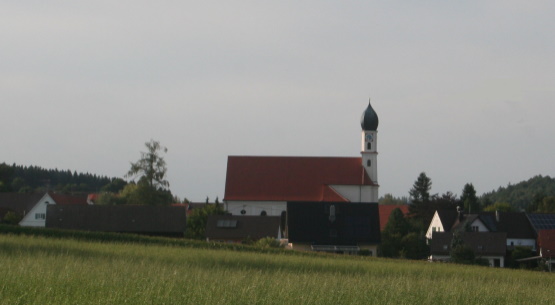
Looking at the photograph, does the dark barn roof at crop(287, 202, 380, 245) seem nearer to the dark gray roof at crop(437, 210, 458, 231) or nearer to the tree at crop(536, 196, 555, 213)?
the dark gray roof at crop(437, 210, 458, 231)

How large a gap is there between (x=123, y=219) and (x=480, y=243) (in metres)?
27.0

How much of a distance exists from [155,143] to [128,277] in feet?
224

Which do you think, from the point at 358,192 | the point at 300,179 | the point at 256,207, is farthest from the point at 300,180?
the point at 358,192

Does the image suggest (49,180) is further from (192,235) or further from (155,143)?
(192,235)

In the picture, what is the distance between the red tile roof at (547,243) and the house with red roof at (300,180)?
24.9 metres

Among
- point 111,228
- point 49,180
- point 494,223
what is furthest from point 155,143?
point 49,180

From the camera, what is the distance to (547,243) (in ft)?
207

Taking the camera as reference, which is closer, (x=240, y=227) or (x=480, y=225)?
(x=240, y=227)

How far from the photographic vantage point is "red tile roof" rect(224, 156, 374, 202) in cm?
8750

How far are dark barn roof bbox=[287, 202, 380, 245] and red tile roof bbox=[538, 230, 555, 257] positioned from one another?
11.8 meters

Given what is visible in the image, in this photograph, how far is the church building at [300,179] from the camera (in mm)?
87125

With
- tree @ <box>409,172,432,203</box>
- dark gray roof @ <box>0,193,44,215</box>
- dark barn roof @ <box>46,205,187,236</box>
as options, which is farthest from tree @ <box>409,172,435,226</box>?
dark gray roof @ <box>0,193,44,215</box>

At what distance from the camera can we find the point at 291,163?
91.2 meters

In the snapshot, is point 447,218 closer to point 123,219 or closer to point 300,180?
point 300,180
